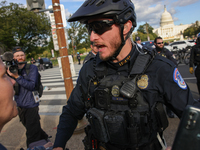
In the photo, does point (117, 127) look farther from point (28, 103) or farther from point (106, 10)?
point (28, 103)

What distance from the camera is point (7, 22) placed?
28.6 m

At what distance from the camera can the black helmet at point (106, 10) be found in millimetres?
1568

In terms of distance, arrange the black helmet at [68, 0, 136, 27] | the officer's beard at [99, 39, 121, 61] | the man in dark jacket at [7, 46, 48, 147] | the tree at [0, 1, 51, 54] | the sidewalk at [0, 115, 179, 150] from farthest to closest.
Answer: the tree at [0, 1, 51, 54]
the sidewalk at [0, 115, 179, 150]
the man in dark jacket at [7, 46, 48, 147]
the officer's beard at [99, 39, 121, 61]
the black helmet at [68, 0, 136, 27]

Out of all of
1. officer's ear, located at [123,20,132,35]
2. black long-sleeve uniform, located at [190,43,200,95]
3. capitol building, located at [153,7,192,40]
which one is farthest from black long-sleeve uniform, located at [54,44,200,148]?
capitol building, located at [153,7,192,40]

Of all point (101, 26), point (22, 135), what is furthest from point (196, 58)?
point (22, 135)

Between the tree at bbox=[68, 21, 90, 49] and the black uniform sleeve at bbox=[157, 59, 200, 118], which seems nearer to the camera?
the black uniform sleeve at bbox=[157, 59, 200, 118]

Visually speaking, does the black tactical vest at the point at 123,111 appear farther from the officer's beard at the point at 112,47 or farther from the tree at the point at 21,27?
the tree at the point at 21,27

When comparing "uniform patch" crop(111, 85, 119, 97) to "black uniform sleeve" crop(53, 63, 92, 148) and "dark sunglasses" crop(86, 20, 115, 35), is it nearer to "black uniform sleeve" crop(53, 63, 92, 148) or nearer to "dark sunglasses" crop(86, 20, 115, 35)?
"black uniform sleeve" crop(53, 63, 92, 148)

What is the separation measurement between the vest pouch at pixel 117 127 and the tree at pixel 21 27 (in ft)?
101

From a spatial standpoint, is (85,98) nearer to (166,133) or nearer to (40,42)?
(166,133)

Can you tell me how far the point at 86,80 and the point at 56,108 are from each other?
4.82 m

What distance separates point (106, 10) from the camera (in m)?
1.56

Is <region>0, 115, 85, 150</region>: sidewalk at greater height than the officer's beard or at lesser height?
lesser

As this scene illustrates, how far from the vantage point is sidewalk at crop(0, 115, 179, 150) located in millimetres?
3600
